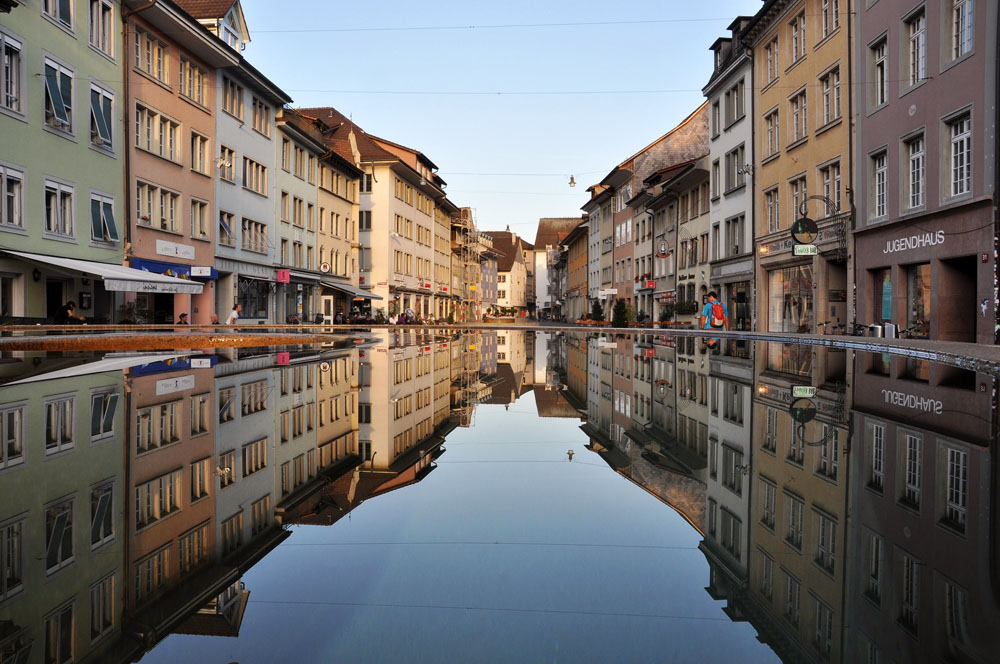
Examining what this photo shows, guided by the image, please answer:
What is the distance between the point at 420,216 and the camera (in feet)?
243

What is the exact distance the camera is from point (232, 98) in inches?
1506

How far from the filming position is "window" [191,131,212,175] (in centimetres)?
3478

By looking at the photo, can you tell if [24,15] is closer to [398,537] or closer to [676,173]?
[398,537]

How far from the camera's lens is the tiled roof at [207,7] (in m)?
37.7

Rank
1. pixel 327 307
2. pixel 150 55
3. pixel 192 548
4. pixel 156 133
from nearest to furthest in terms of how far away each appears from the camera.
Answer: pixel 192 548 → pixel 150 55 → pixel 156 133 → pixel 327 307

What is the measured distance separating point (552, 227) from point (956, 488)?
156 m

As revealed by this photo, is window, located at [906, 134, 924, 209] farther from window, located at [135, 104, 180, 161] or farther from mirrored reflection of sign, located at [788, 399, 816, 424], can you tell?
window, located at [135, 104, 180, 161]

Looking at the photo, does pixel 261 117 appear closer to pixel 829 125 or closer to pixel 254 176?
pixel 254 176

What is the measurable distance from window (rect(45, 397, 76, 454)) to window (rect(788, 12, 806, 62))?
31318 mm

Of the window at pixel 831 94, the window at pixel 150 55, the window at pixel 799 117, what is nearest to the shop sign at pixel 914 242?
the window at pixel 831 94

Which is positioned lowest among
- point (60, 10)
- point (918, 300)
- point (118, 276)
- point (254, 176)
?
point (918, 300)

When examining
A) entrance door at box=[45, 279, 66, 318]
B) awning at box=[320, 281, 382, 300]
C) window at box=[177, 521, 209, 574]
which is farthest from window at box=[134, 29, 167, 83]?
window at box=[177, 521, 209, 574]

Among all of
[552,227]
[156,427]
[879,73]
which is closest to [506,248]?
[552,227]

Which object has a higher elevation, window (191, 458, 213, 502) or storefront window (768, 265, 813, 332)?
storefront window (768, 265, 813, 332)
